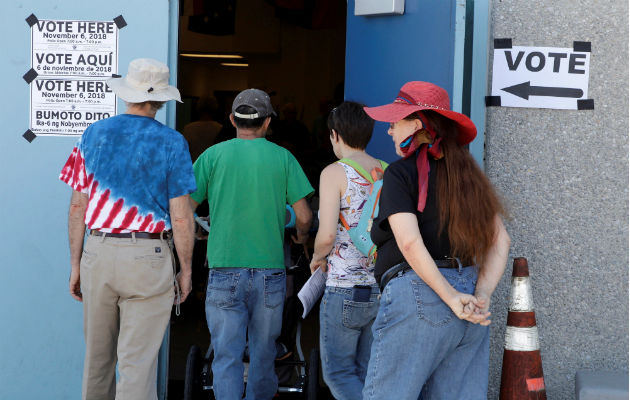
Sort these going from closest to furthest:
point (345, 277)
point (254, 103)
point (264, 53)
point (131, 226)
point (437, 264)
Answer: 1. point (437, 264)
2. point (131, 226)
3. point (345, 277)
4. point (254, 103)
5. point (264, 53)

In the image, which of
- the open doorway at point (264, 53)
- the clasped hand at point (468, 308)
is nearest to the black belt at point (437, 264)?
the clasped hand at point (468, 308)

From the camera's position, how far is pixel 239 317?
4395 mm

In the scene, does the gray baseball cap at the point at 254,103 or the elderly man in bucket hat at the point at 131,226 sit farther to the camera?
the gray baseball cap at the point at 254,103

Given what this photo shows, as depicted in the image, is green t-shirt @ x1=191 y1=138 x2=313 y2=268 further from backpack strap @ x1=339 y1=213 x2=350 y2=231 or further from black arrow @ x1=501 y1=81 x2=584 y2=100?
black arrow @ x1=501 y1=81 x2=584 y2=100

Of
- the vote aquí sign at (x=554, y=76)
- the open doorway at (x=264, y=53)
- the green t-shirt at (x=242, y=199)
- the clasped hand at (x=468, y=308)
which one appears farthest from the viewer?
the open doorway at (x=264, y=53)

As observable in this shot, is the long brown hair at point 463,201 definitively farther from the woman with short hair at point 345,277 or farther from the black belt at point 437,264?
the woman with short hair at point 345,277

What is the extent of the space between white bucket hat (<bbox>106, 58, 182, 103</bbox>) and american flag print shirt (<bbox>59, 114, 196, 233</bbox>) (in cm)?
10

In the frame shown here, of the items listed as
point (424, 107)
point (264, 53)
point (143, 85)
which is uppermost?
point (264, 53)

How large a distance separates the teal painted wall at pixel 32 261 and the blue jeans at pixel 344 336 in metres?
1.56

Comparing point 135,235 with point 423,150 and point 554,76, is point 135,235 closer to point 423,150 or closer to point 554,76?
point 423,150

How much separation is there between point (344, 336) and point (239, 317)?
596mm

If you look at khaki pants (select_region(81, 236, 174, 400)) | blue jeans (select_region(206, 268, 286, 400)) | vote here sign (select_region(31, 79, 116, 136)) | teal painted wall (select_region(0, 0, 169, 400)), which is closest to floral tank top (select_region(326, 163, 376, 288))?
blue jeans (select_region(206, 268, 286, 400))

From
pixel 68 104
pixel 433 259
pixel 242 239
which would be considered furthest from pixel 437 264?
pixel 68 104

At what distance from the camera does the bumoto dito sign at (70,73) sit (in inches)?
189
